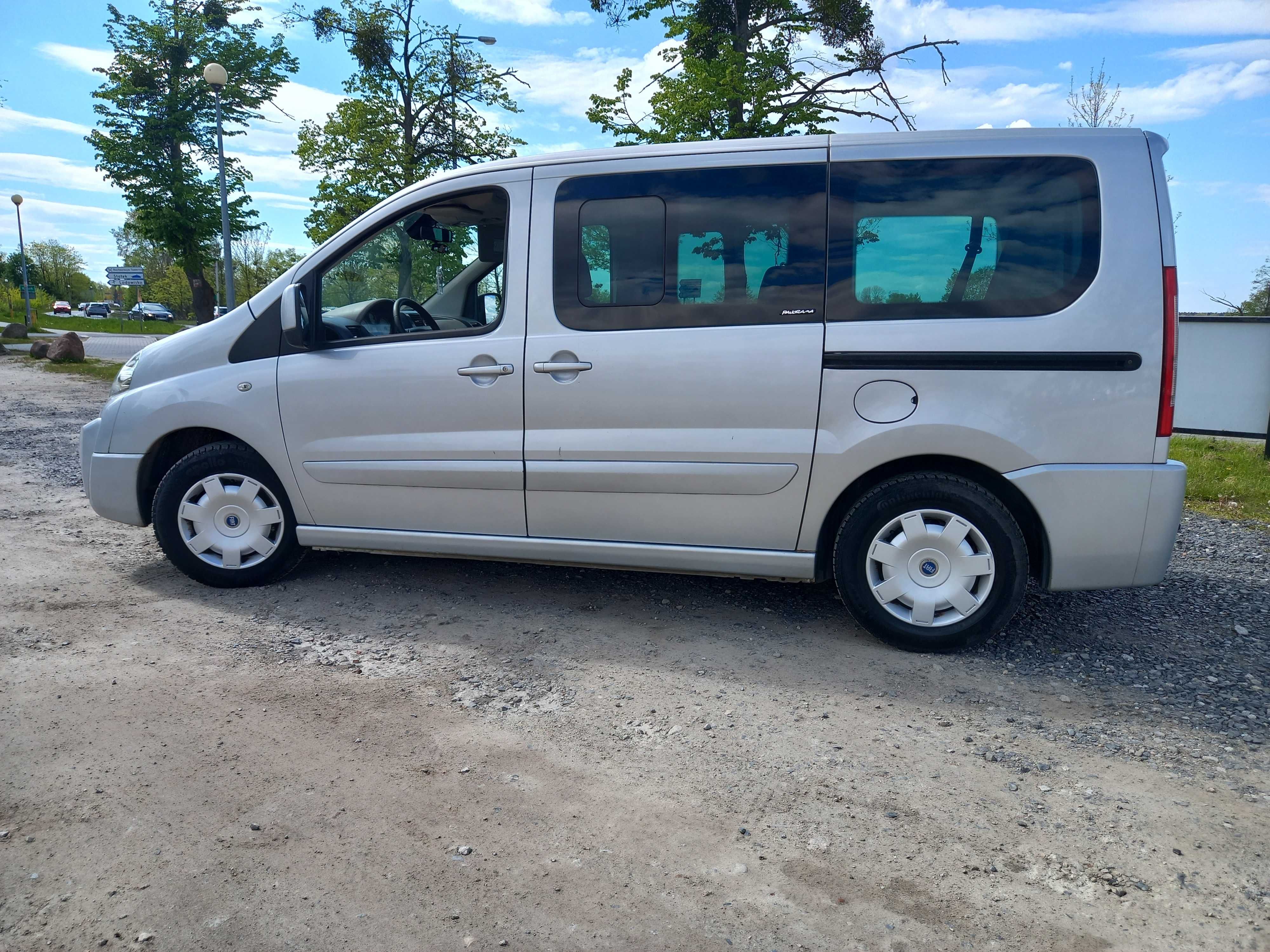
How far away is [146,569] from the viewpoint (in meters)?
4.98

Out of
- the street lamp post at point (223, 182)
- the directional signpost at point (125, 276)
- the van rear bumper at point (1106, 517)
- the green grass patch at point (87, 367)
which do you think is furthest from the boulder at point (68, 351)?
the van rear bumper at point (1106, 517)

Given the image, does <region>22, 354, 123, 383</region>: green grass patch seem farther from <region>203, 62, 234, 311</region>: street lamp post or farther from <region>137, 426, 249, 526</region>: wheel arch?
<region>137, 426, 249, 526</region>: wheel arch

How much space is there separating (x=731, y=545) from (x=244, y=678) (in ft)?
6.98

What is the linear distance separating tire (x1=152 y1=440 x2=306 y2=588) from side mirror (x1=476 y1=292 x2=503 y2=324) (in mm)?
1403

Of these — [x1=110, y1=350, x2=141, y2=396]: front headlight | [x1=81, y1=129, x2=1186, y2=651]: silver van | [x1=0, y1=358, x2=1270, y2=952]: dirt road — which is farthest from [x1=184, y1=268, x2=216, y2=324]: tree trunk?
[x1=0, y1=358, x2=1270, y2=952]: dirt road

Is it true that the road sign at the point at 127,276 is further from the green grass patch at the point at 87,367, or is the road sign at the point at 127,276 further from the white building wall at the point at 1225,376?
the white building wall at the point at 1225,376

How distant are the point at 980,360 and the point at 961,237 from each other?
1.74ft

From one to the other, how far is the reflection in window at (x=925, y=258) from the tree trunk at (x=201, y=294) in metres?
34.7

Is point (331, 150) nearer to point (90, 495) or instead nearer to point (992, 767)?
point (90, 495)

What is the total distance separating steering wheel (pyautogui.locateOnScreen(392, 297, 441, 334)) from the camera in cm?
445

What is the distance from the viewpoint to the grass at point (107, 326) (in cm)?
4453

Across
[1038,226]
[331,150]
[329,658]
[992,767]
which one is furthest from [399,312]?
[331,150]

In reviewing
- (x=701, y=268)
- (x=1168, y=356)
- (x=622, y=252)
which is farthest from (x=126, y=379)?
(x=1168, y=356)

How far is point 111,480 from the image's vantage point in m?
4.72
